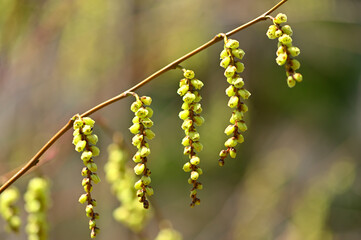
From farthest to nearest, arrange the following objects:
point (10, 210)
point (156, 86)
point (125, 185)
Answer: point (156, 86)
point (125, 185)
point (10, 210)

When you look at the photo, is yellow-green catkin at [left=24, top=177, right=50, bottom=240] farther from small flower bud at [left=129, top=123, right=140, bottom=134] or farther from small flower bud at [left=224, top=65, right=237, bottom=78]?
small flower bud at [left=224, top=65, right=237, bottom=78]

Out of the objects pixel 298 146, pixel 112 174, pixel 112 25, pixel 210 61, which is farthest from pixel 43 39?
pixel 298 146

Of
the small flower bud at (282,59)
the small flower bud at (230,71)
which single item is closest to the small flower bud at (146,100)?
the small flower bud at (230,71)

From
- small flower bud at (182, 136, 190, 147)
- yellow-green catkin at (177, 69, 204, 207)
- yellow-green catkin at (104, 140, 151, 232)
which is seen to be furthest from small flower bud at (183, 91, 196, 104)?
yellow-green catkin at (104, 140, 151, 232)

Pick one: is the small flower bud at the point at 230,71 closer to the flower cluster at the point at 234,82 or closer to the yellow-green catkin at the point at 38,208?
the flower cluster at the point at 234,82

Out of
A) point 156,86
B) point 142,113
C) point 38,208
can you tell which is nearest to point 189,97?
point 142,113

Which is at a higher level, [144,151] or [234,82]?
[234,82]

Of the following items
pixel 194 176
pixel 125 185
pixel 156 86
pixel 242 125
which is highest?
pixel 156 86

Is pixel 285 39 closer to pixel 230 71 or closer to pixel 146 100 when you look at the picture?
pixel 230 71

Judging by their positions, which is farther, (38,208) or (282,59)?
(38,208)
